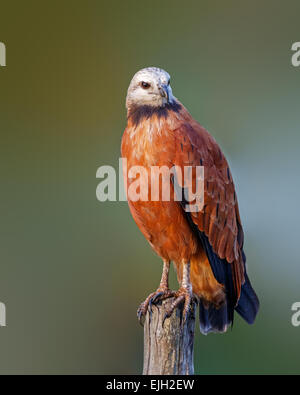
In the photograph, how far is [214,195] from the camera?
8.64ft

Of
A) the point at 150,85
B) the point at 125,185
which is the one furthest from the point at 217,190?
the point at 150,85

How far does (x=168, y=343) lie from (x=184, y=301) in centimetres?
24

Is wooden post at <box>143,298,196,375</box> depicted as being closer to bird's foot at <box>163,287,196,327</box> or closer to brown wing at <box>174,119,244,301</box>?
bird's foot at <box>163,287,196,327</box>

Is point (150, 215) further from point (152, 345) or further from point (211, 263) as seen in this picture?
point (152, 345)

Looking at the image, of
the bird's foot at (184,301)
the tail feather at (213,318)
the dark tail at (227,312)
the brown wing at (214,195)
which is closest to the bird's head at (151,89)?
the brown wing at (214,195)

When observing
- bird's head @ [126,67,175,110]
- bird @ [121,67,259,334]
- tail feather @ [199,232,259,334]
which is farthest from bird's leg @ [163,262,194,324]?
bird's head @ [126,67,175,110]

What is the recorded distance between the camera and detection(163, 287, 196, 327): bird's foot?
2.59m

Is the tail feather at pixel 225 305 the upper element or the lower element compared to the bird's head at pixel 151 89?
lower

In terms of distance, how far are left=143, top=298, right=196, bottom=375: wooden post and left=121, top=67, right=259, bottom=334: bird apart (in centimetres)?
5

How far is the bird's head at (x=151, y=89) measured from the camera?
239cm

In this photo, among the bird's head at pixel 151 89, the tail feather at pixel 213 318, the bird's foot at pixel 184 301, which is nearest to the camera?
the bird's head at pixel 151 89

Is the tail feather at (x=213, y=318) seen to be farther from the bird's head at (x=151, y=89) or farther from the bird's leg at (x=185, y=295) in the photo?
the bird's head at (x=151, y=89)

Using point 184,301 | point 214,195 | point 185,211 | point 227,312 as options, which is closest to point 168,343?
point 184,301

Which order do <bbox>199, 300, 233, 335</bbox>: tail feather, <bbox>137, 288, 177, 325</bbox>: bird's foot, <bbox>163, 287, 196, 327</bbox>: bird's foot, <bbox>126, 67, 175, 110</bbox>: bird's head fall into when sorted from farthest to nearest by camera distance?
1. <bbox>199, 300, 233, 335</bbox>: tail feather
2. <bbox>137, 288, 177, 325</bbox>: bird's foot
3. <bbox>163, 287, 196, 327</bbox>: bird's foot
4. <bbox>126, 67, 175, 110</bbox>: bird's head
